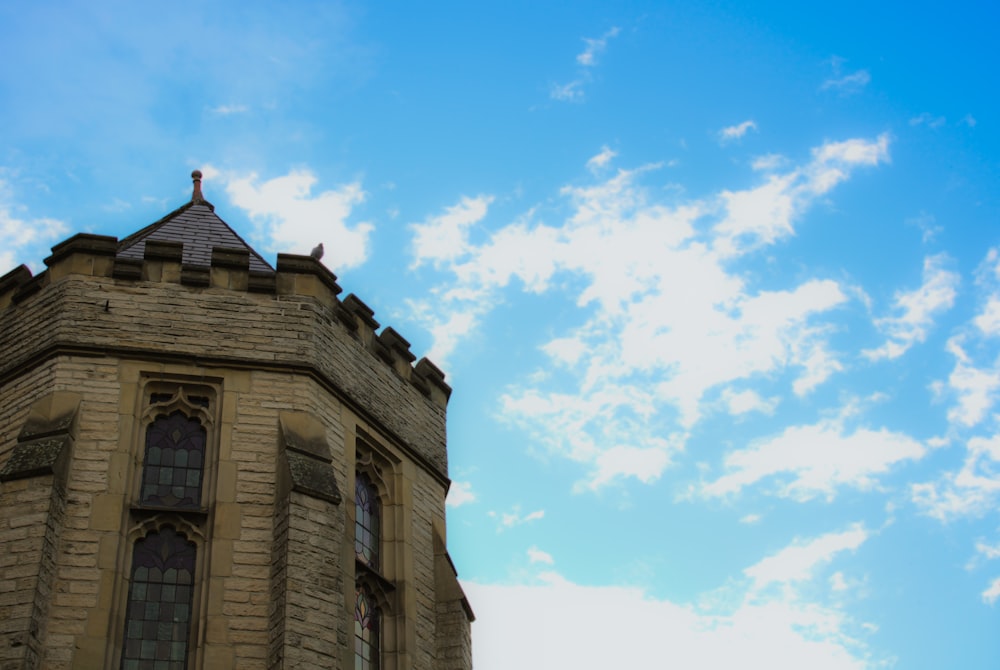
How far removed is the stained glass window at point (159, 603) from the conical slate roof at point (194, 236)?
13.2ft

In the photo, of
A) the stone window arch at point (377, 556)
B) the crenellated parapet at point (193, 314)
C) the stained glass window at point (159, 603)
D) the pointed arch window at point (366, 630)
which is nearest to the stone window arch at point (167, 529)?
the stained glass window at point (159, 603)

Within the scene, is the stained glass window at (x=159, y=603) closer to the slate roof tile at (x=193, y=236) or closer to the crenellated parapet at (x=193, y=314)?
the crenellated parapet at (x=193, y=314)

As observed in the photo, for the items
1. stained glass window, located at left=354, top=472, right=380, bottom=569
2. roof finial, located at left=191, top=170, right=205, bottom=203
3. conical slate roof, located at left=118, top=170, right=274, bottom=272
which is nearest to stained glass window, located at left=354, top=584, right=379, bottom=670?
stained glass window, located at left=354, top=472, right=380, bottom=569

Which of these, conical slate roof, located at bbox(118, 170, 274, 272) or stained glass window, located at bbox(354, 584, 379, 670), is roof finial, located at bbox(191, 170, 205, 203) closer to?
conical slate roof, located at bbox(118, 170, 274, 272)

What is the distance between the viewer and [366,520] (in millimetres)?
16797

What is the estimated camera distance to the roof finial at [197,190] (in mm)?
21094

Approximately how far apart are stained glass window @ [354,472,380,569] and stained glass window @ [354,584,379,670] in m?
0.44

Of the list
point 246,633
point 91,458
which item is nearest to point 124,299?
point 91,458

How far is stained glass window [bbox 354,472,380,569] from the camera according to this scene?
53.5 ft

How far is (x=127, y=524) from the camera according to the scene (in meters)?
14.7

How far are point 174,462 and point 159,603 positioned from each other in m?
1.83

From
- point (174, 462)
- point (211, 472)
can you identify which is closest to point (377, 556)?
point (211, 472)

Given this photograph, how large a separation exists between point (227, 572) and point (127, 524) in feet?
4.12

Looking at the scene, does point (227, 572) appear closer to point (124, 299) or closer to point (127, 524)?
point (127, 524)
